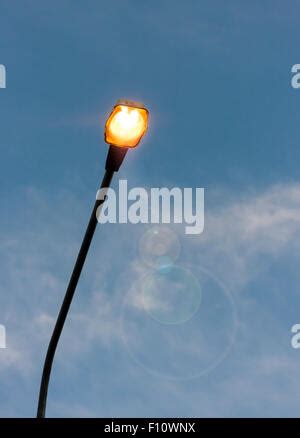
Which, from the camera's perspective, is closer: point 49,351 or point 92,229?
point 92,229

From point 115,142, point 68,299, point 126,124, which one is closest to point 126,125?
point 126,124

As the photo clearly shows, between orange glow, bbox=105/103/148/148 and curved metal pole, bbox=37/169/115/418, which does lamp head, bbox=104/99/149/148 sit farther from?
curved metal pole, bbox=37/169/115/418

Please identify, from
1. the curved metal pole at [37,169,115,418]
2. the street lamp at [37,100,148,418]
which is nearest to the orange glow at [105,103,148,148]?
the street lamp at [37,100,148,418]

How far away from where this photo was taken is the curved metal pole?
3963 millimetres

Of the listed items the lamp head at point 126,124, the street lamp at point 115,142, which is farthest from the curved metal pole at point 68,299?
the lamp head at point 126,124

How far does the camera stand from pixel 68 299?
433 centimetres

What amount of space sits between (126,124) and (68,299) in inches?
71.4

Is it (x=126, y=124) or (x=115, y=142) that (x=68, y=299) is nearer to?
(x=115, y=142)

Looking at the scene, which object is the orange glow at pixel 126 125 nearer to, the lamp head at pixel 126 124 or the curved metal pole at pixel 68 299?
the lamp head at pixel 126 124
